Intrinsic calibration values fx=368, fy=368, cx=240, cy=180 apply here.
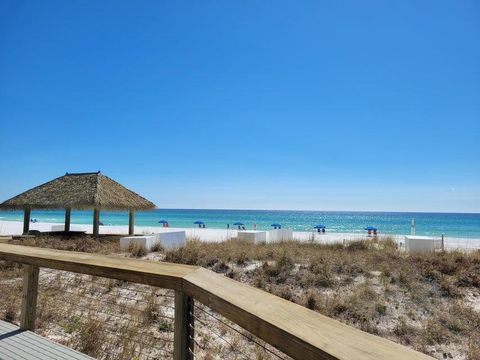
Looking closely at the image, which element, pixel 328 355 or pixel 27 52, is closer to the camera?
pixel 328 355

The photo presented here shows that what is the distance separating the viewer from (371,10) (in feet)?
31.0

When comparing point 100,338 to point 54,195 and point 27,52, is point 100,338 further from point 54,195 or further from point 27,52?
point 54,195

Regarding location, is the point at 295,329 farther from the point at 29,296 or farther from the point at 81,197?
the point at 81,197

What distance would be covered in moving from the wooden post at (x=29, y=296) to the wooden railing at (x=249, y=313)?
598 mm

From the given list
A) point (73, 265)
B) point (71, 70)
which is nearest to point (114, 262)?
point (73, 265)

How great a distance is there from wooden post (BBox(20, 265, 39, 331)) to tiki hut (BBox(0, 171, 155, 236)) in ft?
38.1

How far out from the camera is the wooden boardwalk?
2631 mm

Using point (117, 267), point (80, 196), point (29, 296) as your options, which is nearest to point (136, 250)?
point (80, 196)

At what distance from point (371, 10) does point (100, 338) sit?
952 cm

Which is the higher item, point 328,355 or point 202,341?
point 328,355

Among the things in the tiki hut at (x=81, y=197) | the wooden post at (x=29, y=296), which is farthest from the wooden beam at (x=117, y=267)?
the tiki hut at (x=81, y=197)

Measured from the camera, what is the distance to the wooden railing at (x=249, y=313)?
937mm

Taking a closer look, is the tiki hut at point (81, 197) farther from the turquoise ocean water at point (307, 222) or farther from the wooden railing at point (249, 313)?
the turquoise ocean water at point (307, 222)

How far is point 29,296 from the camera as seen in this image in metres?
3.19
